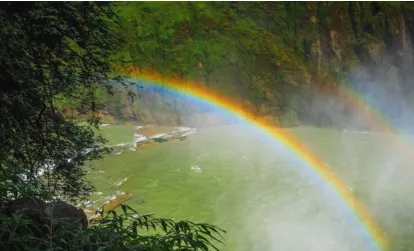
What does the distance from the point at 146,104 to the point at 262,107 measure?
15.0m

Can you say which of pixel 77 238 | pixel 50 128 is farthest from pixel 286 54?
pixel 77 238

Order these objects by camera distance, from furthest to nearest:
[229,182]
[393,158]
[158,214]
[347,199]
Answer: [393,158]
[229,182]
[347,199]
[158,214]

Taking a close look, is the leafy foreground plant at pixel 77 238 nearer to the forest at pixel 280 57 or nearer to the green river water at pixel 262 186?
the green river water at pixel 262 186

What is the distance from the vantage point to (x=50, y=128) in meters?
6.86

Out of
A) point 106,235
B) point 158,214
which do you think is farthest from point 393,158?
point 106,235

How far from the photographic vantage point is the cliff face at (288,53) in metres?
55.0

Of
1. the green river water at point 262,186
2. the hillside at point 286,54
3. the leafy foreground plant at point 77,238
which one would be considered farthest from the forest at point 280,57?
the leafy foreground plant at point 77,238

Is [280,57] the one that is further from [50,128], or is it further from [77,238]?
[77,238]

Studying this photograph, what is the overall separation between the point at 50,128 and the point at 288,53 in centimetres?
5405

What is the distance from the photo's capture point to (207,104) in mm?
54281

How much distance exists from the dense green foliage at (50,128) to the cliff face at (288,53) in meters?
44.8

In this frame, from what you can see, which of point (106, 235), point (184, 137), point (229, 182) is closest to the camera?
point (106, 235)

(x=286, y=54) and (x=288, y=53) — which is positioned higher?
(x=288, y=53)

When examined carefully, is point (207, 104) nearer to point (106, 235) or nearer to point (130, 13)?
point (130, 13)
